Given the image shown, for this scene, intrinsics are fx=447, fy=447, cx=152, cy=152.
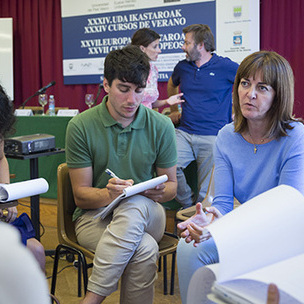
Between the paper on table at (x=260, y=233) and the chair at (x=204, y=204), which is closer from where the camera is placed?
the paper on table at (x=260, y=233)

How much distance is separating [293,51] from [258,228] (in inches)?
190

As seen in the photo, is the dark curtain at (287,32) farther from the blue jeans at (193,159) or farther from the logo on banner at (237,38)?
the blue jeans at (193,159)

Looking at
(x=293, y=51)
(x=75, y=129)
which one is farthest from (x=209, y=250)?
(x=293, y=51)

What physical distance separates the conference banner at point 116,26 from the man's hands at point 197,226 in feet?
14.0

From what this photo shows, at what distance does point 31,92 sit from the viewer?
7.32 meters

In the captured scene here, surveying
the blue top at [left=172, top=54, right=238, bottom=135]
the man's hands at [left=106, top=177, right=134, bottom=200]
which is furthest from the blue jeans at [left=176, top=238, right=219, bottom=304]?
the blue top at [left=172, top=54, right=238, bottom=135]

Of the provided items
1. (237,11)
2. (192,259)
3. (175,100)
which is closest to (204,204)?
(192,259)

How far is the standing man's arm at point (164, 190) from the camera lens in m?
1.78

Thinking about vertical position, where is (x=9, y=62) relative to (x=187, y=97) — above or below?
above

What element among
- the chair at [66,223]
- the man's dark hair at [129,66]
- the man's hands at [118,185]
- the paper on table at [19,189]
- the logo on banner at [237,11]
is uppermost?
the logo on banner at [237,11]

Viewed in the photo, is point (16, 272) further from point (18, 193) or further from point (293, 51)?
point (293, 51)

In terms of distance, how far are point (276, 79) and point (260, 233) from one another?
81 centimetres

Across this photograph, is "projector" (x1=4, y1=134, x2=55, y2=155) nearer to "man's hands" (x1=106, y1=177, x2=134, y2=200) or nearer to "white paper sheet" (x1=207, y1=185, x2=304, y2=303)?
"man's hands" (x1=106, y1=177, x2=134, y2=200)

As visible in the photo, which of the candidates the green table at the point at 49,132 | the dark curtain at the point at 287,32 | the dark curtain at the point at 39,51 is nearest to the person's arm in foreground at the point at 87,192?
the green table at the point at 49,132
